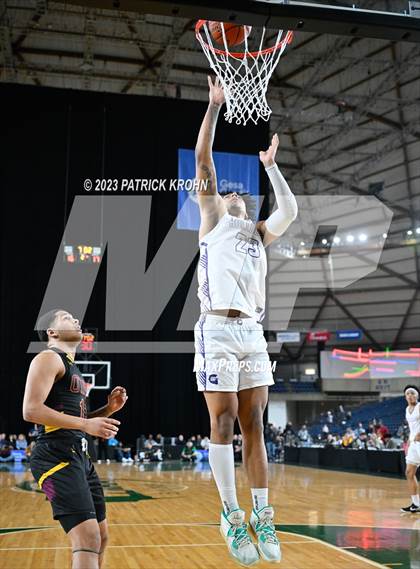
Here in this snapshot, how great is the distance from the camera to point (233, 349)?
11.6 ft

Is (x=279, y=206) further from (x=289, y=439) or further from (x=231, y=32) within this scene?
(x=289, y=439)

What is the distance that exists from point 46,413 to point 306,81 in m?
21.0

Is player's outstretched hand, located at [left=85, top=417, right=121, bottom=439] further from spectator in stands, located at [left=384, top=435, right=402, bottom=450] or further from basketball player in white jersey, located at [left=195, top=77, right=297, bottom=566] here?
spectator in stands, located at [left=384, top=435, right=402, bottom=450]

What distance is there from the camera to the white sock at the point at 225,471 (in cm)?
352

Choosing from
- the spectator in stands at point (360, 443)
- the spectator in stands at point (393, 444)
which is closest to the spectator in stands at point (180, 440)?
the spectator in stands at point (360, 443)

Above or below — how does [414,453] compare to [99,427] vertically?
below

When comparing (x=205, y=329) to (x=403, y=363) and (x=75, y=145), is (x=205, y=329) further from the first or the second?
(x=403, y=363)

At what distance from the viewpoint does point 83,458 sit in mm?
4008

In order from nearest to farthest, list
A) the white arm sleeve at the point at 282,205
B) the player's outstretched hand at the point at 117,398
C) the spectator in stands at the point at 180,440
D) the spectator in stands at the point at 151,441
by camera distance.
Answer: the white arm sleeve at the point at 282,205, the player's outstretched hand at the point at 117,398, the spectator in stands at the point at 151,441, the spectator in stands at the point at 180,440

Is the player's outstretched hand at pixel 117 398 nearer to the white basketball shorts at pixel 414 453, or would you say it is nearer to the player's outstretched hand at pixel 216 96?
the player's outstretched hand at pixel 216 96

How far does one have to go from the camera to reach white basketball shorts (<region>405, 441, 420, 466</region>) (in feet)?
32.9

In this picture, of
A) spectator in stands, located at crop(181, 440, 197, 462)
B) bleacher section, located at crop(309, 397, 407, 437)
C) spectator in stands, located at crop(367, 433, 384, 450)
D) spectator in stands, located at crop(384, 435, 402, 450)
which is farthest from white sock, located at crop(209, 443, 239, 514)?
bleacher section, located at crop(309, 397, 407, 437)

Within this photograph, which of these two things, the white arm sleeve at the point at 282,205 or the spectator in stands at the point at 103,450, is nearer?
the white arm sleeve at the point at 282,205

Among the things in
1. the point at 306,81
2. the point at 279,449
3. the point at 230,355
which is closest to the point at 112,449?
the point at 279,449
